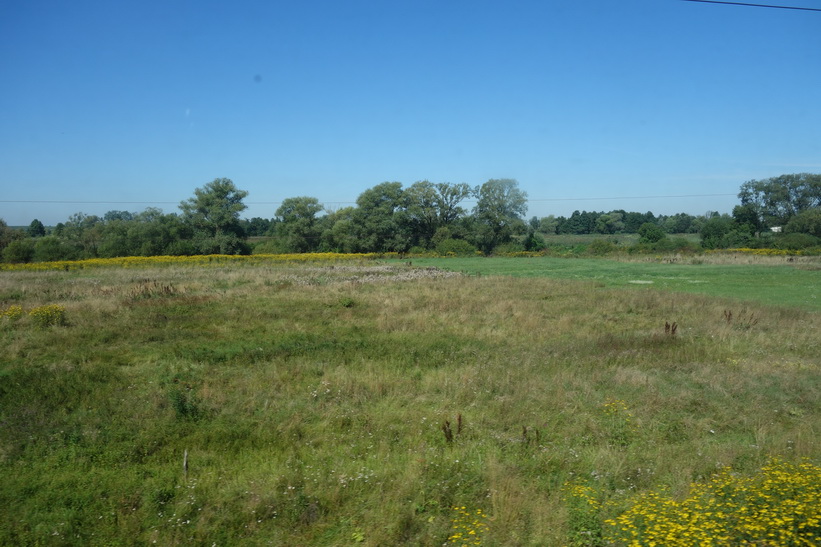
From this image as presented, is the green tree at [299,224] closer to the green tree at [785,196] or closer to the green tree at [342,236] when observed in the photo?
the green tree at [342,236]

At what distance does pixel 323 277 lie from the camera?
117 feet

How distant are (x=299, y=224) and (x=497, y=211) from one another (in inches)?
1186

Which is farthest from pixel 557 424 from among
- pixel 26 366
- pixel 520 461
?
pixel 26 366

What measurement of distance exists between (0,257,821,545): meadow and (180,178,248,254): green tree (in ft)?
165

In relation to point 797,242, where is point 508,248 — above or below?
below

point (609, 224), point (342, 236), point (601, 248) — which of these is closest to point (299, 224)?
point (342, 236)

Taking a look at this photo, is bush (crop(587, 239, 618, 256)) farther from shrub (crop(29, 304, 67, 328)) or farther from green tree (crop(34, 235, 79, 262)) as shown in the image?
shrub (crop(29, 304, 67, 328))

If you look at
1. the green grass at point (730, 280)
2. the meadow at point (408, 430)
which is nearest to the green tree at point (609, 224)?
the green grass at point (730, 280)

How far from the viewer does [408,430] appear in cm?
852

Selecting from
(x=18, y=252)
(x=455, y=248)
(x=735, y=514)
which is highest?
(x=18, y=252)

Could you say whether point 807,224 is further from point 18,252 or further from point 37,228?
point 37,228

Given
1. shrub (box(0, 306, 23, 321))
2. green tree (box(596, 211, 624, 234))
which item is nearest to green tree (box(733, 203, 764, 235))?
green tree (box(596, 211, 624, 234))

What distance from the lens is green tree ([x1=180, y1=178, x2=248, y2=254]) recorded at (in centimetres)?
6719

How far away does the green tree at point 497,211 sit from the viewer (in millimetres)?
77056
